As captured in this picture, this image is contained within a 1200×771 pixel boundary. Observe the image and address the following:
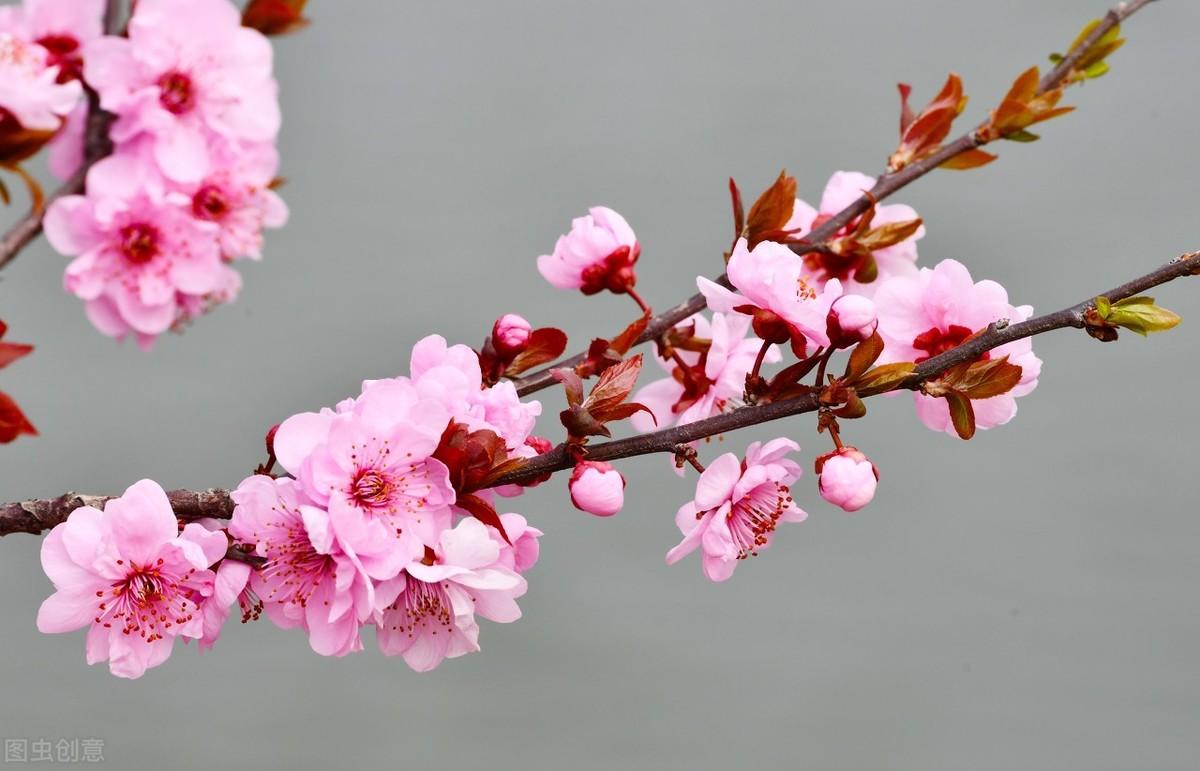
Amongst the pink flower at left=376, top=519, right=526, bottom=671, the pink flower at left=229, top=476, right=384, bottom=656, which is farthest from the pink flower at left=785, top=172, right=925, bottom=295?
the pink flower at left=229, top=476, right=384, bottom=656

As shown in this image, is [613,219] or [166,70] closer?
[166,70]

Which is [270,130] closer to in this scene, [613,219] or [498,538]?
[498,538]

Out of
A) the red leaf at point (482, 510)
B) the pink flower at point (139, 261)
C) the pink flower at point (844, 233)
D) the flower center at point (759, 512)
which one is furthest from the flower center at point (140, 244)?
the pink flower at point (844, 233)

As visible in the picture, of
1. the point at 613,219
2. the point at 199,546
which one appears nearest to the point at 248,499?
the point at 199,546

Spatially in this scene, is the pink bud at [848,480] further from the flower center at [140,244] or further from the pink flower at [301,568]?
the flower center at [140,244]

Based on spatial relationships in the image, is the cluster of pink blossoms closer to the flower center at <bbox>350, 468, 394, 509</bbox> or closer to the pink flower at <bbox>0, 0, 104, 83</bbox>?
the pink flower at <bbox>0, 0, 104, 83</bbox>

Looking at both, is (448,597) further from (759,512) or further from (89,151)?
(89,151)

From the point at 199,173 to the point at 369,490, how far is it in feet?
0.80

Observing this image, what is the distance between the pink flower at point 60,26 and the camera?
0.77 m

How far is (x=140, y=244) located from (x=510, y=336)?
325mm

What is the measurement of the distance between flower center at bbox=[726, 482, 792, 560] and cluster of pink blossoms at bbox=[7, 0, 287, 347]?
1.52 ft

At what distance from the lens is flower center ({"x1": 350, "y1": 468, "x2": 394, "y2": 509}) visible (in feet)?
2.91

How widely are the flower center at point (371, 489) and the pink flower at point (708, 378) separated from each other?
33cm

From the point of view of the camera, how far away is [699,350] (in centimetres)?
124
